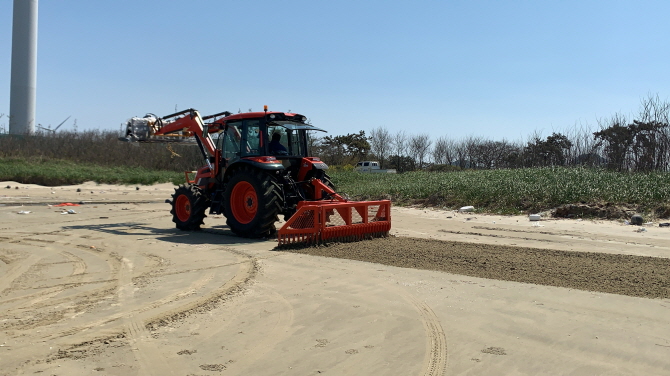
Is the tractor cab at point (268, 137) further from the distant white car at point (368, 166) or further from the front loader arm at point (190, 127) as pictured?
the distant white car at point (368, 166)

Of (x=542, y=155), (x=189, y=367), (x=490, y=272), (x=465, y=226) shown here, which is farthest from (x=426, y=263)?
(x=542, y=155)

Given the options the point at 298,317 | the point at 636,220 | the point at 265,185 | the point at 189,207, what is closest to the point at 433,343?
the point at 298,317

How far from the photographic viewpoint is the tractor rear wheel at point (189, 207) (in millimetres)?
11445

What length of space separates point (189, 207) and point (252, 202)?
199cm

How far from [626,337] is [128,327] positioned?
408 cm

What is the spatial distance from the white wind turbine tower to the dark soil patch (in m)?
52.8

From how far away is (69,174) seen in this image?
2688 cm

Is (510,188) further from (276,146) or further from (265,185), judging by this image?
(265,185)

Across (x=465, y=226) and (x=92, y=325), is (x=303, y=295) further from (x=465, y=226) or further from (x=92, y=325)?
(x=465, y=226)

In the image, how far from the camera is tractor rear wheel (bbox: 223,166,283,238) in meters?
9.86

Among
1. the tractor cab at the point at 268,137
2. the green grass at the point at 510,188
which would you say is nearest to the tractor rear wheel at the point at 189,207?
the tractor cab at the point at 268,137

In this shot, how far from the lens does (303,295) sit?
5.72 metres

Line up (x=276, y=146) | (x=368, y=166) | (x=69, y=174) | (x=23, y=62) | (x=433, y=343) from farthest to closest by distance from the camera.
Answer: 1. (x=23, y=62)
2. (x=368, y=166)
3. (x=69, y=174)
4. (x=276, y=146)
5. (x=433, y=343)

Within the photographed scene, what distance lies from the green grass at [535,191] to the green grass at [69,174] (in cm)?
1266
